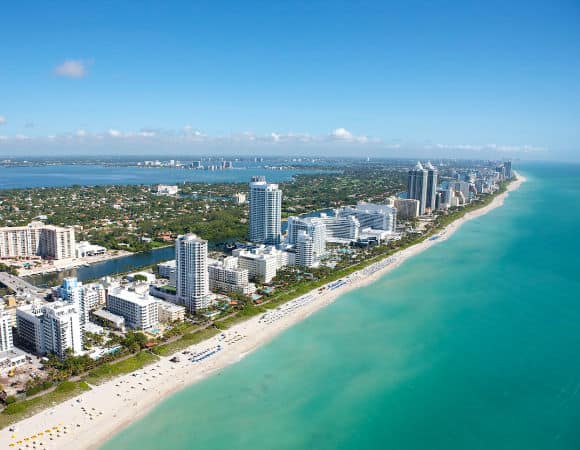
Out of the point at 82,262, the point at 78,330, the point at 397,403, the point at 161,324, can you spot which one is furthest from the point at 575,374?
the point at 82,262

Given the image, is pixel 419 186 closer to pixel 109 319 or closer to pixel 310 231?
pixel 310 231

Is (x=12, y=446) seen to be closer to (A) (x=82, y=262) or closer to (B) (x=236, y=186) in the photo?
(A) (x=82, y=262)

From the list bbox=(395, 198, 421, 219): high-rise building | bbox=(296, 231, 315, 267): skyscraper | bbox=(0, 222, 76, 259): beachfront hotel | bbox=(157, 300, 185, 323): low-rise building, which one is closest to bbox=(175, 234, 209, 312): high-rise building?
bbox=(157, 300, 185, 323): low-rise building

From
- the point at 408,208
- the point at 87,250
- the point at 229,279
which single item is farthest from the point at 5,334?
the point at 408,208

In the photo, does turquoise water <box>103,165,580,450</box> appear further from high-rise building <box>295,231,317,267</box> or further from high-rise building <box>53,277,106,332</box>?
high-rise building <box>53,277,106,332</box>

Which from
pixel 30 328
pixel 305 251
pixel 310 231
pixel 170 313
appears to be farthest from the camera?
pixel 310 231

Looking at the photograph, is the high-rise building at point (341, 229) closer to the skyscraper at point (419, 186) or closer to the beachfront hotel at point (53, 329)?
the skyscraper at point (419, 186)

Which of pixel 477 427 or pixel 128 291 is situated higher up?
pixel 128 291
